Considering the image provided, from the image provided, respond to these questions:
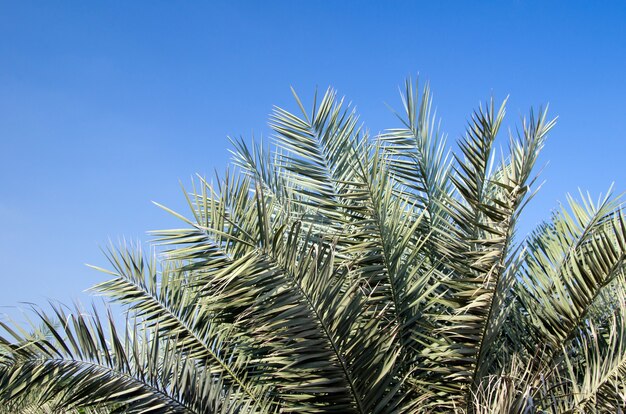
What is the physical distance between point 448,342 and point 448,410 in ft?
1.54

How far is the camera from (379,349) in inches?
189

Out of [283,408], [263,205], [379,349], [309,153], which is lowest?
[283,408]

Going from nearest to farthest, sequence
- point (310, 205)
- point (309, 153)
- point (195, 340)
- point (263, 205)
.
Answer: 1. point (263, 205)
2. point (195, 340)
3. point (310, 205)
4. point (309, 153)

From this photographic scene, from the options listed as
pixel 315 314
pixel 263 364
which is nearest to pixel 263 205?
pixel 315 314

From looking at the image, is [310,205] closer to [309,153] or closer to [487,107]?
[309,153]

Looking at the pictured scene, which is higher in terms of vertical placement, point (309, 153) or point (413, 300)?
point (309, 153)

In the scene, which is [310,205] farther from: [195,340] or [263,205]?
[263,205]

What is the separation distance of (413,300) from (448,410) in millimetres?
804

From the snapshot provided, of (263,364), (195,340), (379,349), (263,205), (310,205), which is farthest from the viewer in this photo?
(310,205)

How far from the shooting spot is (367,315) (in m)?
5.28

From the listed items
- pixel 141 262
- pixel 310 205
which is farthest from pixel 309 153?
pixel 141 262

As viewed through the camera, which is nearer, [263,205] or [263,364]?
[263,205]

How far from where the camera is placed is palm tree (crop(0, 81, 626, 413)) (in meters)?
4.43

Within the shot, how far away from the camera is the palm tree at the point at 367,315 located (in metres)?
4.43
